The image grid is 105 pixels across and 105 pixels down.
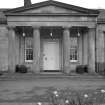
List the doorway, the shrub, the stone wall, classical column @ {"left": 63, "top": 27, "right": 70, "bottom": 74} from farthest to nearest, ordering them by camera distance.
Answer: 1. the doorway
2. the stone wall
3. the shrub
4. classical column @ {"left": 63, "top": 27, "right": 70, "bottom": 74}

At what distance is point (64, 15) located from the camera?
1294 cm

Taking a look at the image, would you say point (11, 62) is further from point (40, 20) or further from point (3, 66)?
point (40, 20)

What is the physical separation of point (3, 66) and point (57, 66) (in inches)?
190

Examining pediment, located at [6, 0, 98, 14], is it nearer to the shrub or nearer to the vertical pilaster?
the vertical pilaster

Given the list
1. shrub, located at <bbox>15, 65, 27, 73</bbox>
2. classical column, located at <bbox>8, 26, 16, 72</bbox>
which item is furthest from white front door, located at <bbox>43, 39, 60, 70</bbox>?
classical column, located at <bbox>8, 26, 16, 72</bbox>

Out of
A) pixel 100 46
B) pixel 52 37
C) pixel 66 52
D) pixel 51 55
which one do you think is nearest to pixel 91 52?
pixel 100 46

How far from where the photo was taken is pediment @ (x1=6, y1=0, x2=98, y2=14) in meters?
12.9

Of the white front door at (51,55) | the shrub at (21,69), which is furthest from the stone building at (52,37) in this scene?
the shrub at (21,69)

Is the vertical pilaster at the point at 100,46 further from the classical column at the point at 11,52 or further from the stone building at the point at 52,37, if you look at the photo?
the classical column at the point at 11,52

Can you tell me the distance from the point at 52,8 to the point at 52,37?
10.3ft

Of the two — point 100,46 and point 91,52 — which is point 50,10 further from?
point 100,46

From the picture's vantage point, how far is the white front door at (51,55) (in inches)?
606

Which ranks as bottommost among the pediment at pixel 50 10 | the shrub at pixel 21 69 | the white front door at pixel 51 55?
the shrub at pixel 21 69

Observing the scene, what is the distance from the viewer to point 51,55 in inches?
607
